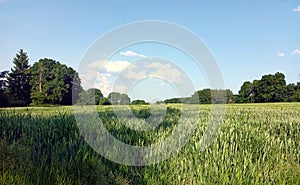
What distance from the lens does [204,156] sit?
4.05 meters

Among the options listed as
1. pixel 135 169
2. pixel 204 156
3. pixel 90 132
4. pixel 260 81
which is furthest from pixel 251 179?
pixel 260 81

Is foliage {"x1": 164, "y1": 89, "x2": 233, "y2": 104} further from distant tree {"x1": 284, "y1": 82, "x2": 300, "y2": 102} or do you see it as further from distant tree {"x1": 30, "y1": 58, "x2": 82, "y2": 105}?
distant tree {"x1": 284, "y1": 82, "x2": 300, "y2": 102}

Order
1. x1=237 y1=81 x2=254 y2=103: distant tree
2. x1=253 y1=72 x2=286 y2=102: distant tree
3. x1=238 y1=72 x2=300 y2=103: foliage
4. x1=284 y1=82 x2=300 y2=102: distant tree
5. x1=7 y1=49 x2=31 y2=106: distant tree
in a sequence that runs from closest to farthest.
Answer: x1=7 y1=49 x2=31 y2=106: distant tree → x1=284 y1=82 x2=300 y2=102: distant tree → x1=238 y1=72 x2=300 y2=103: foliage → x1=237 y1=81 x2=254 y2=103: distant tree → x1=253 y1=72 x2=286 y2=102: distant tree

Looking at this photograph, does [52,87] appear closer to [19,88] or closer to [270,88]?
[19,88]

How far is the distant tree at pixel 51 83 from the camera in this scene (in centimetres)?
4106

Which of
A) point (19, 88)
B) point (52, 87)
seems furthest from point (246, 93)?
point (19, 88)

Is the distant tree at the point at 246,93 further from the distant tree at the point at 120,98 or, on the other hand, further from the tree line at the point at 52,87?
the distant tree at the point at 120,98

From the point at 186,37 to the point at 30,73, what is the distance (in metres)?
52.5

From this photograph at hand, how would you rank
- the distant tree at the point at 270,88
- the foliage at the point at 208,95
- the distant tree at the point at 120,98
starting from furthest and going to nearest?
the distant tree at the point at 270,88 → the foliage at the point at 208,95 → the distant tree at the point at 120,98

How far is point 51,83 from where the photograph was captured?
4416 cm

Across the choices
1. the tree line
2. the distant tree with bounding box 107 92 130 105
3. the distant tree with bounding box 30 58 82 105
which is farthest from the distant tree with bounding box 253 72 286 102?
the distant tree with bounding box 107 92 130 105

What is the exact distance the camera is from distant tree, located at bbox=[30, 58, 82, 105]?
135 ft

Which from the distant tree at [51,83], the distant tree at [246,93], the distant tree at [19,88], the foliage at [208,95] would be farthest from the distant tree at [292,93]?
the distant tree at [19,88]

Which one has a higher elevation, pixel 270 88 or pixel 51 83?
pixel 51 83
